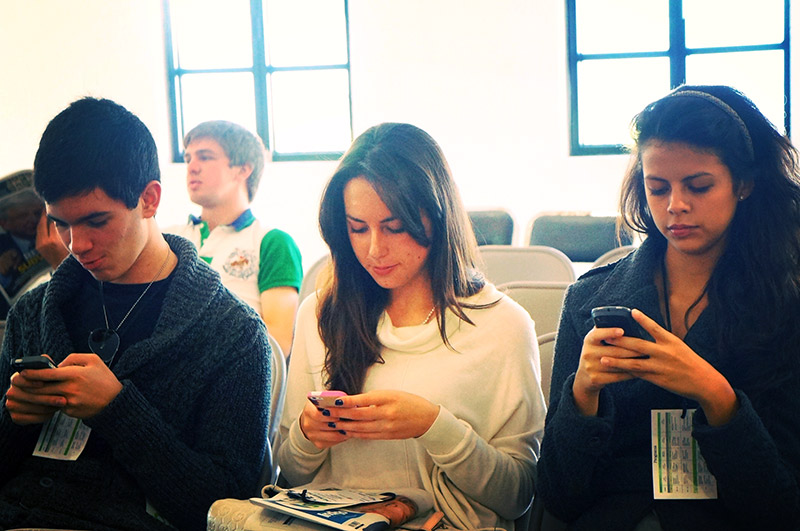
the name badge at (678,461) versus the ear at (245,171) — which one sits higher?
the ear at (245,171)

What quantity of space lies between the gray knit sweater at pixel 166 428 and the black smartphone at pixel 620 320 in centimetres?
73

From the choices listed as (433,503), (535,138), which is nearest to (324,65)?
(535,138)

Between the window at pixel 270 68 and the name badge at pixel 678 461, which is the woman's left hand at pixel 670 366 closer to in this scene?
the name badge at pixel 678 461

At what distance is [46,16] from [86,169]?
499 cm

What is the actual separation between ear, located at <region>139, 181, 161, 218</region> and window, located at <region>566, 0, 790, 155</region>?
4.64 metres

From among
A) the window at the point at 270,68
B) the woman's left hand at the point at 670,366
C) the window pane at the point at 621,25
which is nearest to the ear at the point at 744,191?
the woman's left hand at the point at 670,366

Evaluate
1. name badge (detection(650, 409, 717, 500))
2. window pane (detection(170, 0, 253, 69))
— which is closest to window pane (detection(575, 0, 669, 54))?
window pane (detection(170, 0, 253, 69))

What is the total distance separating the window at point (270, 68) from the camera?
255 inches

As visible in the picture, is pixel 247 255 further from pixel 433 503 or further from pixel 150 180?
pixel 433 503

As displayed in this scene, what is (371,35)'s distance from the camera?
610 cm

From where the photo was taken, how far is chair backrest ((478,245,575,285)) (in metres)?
3.18

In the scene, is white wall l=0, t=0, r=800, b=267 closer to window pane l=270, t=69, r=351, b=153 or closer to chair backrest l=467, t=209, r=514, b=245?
window pane l=270, t=69, r=351, b=153

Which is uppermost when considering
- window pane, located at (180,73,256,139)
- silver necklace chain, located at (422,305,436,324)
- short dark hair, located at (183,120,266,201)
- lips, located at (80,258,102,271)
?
window pane, located at (180,73,256,139)

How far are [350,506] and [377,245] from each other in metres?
0.56
